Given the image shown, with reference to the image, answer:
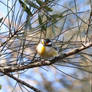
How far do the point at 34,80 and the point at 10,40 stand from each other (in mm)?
1530

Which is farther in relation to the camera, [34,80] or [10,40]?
[34,80]

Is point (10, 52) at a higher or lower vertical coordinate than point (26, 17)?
lower

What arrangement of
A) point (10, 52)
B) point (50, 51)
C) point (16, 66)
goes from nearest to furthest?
point (16, 66) < point (10, 52) < point (50, 51)

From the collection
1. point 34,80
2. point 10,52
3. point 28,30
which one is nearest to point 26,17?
point 28,30

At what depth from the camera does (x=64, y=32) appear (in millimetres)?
924

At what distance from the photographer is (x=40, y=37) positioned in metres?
0.90

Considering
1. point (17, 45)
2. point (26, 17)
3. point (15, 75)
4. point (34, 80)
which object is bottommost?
point (34, 80)

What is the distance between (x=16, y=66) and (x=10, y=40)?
0.13m

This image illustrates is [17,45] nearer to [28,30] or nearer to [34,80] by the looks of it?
[28,30]

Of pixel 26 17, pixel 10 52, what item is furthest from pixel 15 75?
pixel 26 17

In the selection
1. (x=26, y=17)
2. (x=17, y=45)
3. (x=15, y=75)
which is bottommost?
(x=15, y=75)

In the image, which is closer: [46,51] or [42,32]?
[42,32]

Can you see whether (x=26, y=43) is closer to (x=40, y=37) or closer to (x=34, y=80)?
(x=40, y=37)

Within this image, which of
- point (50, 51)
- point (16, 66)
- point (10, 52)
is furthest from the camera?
point (50, 51)
